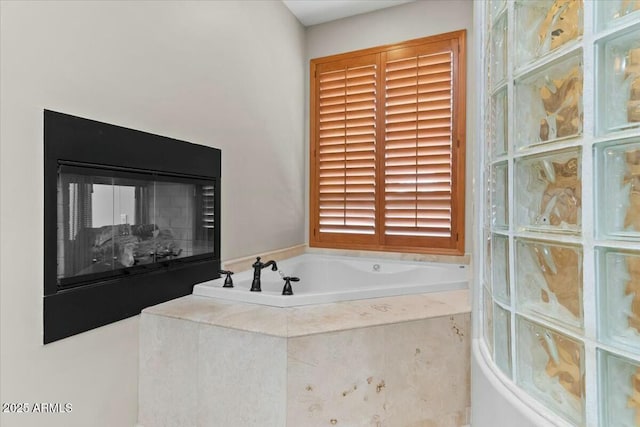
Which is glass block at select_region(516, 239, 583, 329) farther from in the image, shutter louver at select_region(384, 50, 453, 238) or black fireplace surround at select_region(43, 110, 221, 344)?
shutter louver at select_region(384, 50, 453, 238)

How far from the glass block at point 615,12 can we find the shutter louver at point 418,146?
86.8 inches

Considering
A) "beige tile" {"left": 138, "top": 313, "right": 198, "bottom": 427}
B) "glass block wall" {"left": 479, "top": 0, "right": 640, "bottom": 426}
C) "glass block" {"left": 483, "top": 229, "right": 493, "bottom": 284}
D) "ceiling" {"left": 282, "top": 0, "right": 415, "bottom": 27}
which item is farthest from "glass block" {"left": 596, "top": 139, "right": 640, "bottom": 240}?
"ceiling" {"left": 282, "top": 0, "right": 415, "bottom": 27}

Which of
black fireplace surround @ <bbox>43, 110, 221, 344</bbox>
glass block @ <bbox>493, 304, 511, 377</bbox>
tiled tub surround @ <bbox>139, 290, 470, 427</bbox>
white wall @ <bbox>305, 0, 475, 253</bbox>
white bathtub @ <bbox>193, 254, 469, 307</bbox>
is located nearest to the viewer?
glass block @ <bbox>493, 304, 511, 377</bbox>

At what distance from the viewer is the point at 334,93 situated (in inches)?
131

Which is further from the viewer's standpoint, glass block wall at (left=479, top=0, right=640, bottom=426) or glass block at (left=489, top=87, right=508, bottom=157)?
glass block at (left=489, top=87, right=508, bottom=157)

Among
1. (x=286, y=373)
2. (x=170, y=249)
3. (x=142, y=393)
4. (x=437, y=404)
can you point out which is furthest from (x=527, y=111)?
(x=142, y=393)

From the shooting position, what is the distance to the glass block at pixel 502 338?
3.36 ft

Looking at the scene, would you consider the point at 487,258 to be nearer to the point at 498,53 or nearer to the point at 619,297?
the point at 619,297

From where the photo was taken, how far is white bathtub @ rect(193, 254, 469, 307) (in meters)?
1.88

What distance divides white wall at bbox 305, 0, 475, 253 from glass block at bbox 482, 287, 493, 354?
5.32 ft

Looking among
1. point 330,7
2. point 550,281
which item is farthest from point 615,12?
point 330,7

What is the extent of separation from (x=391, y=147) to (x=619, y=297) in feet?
8.17

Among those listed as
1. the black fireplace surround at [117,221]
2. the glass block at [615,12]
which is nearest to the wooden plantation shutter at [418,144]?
the black fireplace surround at [117,221]

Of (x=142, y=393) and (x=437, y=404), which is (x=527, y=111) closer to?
(x=437, y=404)
